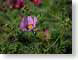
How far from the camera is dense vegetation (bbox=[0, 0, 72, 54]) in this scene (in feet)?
3.24

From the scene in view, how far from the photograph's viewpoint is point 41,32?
0.99 meters

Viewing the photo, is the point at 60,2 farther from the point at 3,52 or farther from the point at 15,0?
the point at 3,52

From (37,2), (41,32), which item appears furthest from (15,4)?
(41,32)

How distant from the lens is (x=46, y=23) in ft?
3.26

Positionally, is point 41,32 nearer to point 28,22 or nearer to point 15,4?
point 28,22

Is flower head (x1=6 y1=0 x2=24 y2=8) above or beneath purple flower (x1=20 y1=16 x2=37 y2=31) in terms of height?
above

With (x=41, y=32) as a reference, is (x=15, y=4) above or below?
above

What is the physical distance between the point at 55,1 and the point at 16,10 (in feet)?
1.14

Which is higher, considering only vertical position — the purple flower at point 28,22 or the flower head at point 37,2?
the flower head at point 37,2

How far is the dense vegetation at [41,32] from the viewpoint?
99cm

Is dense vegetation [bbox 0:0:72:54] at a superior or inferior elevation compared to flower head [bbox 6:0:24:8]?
inferior

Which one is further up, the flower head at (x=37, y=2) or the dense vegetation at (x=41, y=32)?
the flower head at (x=37, y=2)

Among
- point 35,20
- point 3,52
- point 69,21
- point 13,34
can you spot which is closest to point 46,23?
point 35,20

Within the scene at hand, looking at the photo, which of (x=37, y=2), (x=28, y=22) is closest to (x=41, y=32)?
(x=28, y=22)
